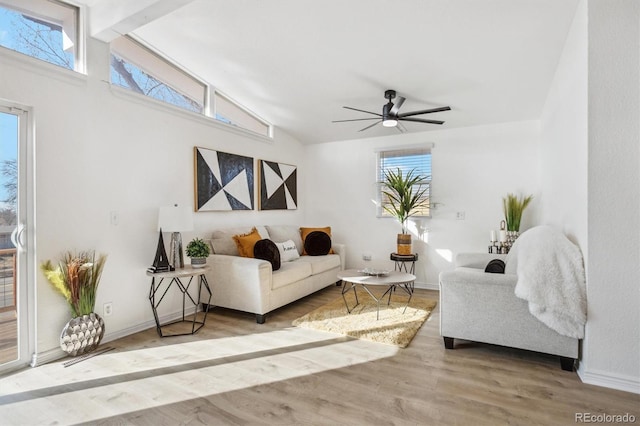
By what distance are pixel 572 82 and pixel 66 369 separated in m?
4.36

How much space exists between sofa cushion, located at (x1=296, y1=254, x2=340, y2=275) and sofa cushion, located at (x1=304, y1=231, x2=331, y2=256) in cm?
12

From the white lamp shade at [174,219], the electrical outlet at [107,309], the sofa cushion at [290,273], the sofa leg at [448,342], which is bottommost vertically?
the sofa leg at [448,342]

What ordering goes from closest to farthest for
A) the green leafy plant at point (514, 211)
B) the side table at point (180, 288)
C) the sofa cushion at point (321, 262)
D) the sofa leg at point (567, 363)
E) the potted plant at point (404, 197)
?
1. the sofa leg at point (567, 363)
2. the side table at point (180, 288)
3. the green leafy plant at point (514, 211)
4. the sofa cushion at point (321, 262)
5. the potted plant at point (404, 197)

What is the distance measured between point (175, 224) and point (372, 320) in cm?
217

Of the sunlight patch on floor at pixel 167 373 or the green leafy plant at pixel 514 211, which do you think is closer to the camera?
the sunlight patch on floor at pixel 167 373

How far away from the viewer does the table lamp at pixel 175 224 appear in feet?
→ 9.92

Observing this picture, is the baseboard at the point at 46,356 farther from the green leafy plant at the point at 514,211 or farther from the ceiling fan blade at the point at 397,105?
the green leafy plant at the point at 514,211

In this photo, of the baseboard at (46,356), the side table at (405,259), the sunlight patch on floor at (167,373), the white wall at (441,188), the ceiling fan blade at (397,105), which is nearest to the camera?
the sunlight patch on floor at (167,373)

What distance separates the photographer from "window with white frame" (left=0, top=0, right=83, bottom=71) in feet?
7.65

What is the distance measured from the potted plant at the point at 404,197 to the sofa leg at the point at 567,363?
2369 mm

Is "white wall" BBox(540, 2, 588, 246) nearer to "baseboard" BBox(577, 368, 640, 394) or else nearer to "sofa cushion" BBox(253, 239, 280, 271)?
"baseboard" BBox(577, 368, 640, 394)

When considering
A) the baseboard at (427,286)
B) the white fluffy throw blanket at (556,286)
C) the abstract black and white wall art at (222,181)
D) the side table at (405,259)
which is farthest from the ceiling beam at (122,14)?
the baseboard at (427,286)

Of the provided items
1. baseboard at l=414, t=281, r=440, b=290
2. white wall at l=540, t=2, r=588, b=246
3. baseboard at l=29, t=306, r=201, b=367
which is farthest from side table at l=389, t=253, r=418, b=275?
baseboard at l=29, t=306, r=201, b=367

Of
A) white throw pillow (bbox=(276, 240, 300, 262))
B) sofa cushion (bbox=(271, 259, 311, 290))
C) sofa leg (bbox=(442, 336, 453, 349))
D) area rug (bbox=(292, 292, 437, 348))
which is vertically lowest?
area rug (bbox=(292, 292, 437, 348))
